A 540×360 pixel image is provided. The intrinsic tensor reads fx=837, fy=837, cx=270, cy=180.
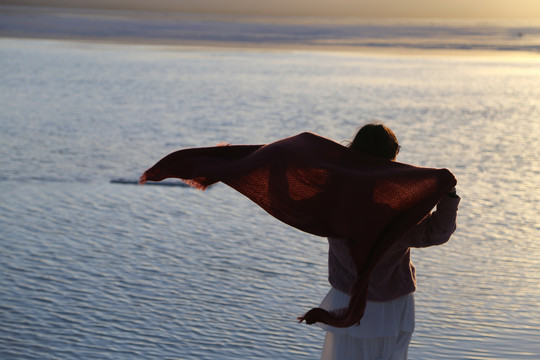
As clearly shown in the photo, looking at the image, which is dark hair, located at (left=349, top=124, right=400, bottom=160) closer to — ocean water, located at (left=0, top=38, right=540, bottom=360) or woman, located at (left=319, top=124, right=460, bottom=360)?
woman, located at (left=319, top=124, right=460, bottom=360)

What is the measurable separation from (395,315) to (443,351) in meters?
1.82

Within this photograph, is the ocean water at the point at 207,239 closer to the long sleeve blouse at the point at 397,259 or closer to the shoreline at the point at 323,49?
the long sleeve blouse at the point at 397,259

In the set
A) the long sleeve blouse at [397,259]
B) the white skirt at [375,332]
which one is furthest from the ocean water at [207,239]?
the long sleeve blouse at [397,259]

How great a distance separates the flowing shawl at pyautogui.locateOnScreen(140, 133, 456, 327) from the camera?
3127mm

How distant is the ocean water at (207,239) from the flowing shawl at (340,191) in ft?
5.76

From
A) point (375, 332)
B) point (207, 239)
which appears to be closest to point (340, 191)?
point (375, 332)

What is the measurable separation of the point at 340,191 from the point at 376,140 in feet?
0.79

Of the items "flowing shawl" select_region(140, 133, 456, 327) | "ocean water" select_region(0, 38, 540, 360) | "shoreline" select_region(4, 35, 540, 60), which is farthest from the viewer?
"shoreline" select_region(4, 35, 540, 60)

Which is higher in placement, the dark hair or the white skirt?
the dark hair

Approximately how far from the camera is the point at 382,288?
3.27 m

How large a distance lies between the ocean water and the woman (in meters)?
1.63

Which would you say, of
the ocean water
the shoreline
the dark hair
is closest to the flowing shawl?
the dark hair

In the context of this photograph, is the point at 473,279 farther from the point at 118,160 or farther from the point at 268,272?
the point at 118,160

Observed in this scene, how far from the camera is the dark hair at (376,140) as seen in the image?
126 inches
